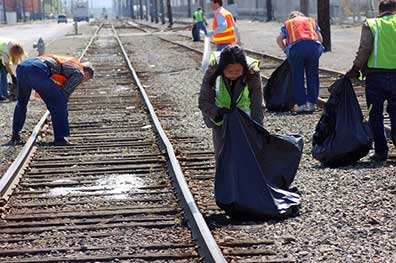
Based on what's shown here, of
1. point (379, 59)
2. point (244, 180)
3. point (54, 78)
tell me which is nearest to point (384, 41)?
point (379, 59)

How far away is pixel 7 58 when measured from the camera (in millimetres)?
13695

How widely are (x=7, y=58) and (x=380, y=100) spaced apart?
7.10 metres

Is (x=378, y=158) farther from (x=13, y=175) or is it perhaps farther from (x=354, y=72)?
(x=13, y=175)

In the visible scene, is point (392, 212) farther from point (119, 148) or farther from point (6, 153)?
point (6, 153)

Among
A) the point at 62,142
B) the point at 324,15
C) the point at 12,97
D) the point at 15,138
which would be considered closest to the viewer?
the point at 62,142

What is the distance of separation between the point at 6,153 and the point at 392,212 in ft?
19.0

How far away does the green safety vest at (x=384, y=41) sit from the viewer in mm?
8711

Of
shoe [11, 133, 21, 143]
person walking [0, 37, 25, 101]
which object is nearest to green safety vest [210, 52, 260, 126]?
person walking [0, 37, 25, 101]

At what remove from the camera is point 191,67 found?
25.1 meters

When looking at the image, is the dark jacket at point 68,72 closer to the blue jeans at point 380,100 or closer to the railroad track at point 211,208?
the railroad track at point 211,208

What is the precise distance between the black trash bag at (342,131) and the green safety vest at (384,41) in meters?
0.48

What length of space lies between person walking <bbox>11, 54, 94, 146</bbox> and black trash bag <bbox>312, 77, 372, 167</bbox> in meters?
3.48

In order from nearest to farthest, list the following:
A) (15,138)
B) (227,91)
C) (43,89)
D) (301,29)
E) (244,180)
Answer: (244,180)
(227,91)
(43,89)
(15,138)
(301,29)

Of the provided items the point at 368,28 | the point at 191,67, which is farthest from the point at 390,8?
the point at 191,67
